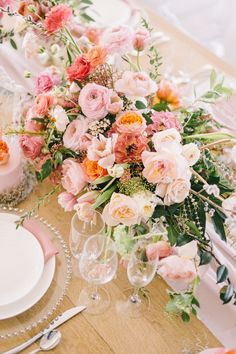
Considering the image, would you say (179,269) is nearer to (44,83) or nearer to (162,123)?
(162,123)

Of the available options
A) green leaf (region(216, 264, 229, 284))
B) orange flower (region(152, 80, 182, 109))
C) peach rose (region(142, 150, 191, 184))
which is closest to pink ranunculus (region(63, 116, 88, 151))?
peach rose (region(142, 150, 191, 184))

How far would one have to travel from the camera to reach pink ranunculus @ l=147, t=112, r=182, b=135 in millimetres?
1324

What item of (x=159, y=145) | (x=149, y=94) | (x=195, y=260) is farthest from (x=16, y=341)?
(x=149, y=94)

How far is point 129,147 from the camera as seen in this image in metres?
1.25

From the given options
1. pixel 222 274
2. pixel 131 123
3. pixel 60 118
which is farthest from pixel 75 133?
pixel 222 274

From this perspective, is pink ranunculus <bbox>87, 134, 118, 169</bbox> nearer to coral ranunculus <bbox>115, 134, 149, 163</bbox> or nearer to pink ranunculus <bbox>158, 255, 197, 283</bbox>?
coral ranunculus <bbox>115, 134, 149, 163</bbox>

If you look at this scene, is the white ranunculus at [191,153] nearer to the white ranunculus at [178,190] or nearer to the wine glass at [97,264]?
the white ranunculus at [178,190]

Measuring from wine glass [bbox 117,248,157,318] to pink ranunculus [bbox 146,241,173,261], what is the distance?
0.05 ft

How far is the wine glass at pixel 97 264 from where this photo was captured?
130 cm

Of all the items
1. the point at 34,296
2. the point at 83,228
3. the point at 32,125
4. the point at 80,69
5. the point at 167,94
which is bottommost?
the point at 34,296

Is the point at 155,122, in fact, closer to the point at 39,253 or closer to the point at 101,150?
the point at 101,150

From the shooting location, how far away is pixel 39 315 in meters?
1.32

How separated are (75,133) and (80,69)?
16 centimetres

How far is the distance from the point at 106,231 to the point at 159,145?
290 millimetres
